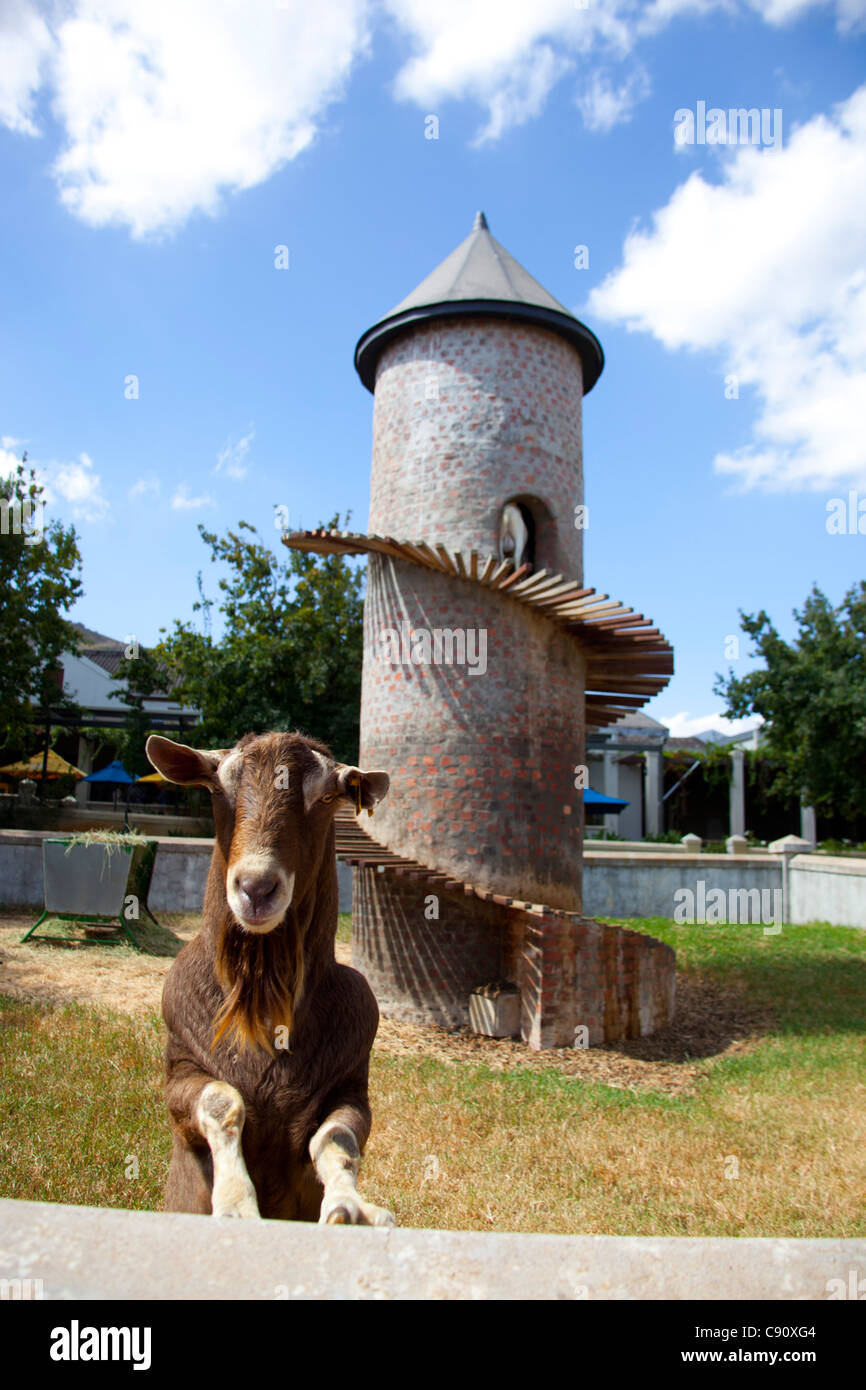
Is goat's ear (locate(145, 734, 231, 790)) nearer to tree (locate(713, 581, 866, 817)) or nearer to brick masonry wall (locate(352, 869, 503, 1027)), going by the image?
brick masonry wall (locate(352, 869, 503, 1027))

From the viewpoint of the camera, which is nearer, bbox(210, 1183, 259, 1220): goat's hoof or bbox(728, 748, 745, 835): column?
bbox(210, 1183, 259, 1220): goat's hoof

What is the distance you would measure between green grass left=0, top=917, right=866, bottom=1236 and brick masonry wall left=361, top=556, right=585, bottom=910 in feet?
8.14

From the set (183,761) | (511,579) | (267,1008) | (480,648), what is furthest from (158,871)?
(267,1008)

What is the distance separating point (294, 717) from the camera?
22109 millimetres

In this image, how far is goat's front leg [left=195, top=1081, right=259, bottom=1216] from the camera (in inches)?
96.3

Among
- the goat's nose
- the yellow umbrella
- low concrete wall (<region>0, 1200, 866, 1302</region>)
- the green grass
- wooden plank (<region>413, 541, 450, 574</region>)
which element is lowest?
the green grass

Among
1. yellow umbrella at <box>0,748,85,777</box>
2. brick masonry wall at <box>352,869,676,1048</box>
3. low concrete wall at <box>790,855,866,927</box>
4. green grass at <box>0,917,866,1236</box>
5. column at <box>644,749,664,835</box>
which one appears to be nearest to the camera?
green grass at <box>0,917,866,1236</box>

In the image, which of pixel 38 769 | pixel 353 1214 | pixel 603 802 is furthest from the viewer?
pixel 38 769

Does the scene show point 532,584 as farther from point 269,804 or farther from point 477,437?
point 269,804

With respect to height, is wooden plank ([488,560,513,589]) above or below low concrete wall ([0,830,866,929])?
above

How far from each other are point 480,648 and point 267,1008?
8220 mm

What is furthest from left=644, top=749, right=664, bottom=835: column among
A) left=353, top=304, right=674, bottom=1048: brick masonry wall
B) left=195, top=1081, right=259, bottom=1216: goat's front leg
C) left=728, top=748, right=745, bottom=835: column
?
left=195, top=1081, right=259, bottom=1216: goat's front leg

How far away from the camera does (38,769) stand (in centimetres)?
3125
